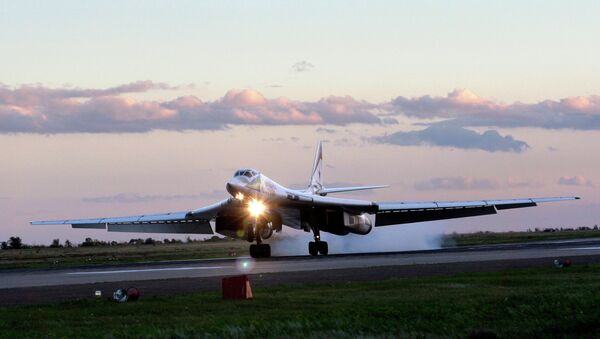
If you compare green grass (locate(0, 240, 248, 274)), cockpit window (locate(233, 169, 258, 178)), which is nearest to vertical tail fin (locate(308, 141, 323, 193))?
green grass (locate(0, 240, 248, 274))

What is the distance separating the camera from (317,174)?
6550cm

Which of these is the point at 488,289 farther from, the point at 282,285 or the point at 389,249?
the point at 389,249

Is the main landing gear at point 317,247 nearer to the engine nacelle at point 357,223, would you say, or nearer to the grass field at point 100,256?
the engine nacelle at point 357,223

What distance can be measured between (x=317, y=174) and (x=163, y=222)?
13.1m

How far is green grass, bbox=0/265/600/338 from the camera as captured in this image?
14117 millimetres

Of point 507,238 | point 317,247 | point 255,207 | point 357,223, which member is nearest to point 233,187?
point 255,207

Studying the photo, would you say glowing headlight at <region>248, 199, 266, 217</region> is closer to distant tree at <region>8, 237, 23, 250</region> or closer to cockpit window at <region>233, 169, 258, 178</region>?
cockpit window at <region>233, 169, 258, 178</region>

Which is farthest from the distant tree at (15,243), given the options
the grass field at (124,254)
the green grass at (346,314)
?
the green grass at (346,314)

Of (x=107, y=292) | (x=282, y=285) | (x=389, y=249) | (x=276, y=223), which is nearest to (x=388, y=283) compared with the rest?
(x=282, y=285)

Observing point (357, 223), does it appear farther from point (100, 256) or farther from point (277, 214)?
point (100, 256)

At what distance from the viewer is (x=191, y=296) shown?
2088 centimetres

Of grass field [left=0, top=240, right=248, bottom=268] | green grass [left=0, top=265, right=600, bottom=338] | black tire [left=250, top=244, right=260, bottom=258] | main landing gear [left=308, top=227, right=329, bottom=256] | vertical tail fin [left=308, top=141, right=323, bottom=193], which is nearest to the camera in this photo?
green grass [left=0, top=265, right=600, bottom=338]

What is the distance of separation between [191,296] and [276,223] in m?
31.5

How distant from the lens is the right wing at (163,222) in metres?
53.2
